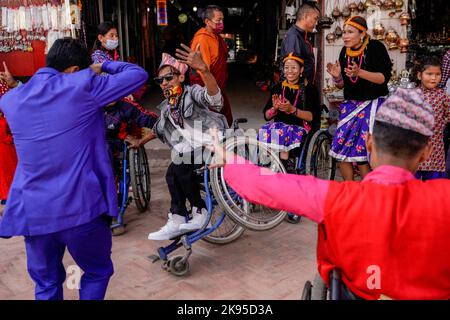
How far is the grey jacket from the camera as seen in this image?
319cm

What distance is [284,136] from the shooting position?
4.09m

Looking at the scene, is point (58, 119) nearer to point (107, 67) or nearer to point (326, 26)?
point (107, 67)

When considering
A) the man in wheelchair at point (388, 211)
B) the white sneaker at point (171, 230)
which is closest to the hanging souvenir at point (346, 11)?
the white sneaker at point (171, 230)

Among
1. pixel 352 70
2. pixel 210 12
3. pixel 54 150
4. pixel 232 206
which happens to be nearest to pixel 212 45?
pixel 210 12

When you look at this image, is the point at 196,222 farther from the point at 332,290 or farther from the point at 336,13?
the point at 336,13

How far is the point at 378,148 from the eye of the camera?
5.08 feet

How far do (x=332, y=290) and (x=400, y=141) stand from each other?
1.75 ft

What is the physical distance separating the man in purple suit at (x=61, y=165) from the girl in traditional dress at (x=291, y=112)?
195 cm

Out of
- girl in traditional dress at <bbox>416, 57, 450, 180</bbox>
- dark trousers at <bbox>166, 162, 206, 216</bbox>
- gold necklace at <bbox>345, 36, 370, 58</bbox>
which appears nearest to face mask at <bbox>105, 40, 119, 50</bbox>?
dark trousers at <bbox>166, 162, 206, 216</bbox>

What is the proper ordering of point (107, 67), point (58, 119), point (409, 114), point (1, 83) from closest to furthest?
point (409, 114) < point (58, 119) < point (107, 67) < point (1, 83)

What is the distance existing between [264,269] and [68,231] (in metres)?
1.58

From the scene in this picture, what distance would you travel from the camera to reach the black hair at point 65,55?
7.51 ft

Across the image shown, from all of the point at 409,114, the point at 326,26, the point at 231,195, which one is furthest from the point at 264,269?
the point at 326,26

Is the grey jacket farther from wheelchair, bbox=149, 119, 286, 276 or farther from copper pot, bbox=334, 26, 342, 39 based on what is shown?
copper pot, bbox=334, 26, 342, 39
